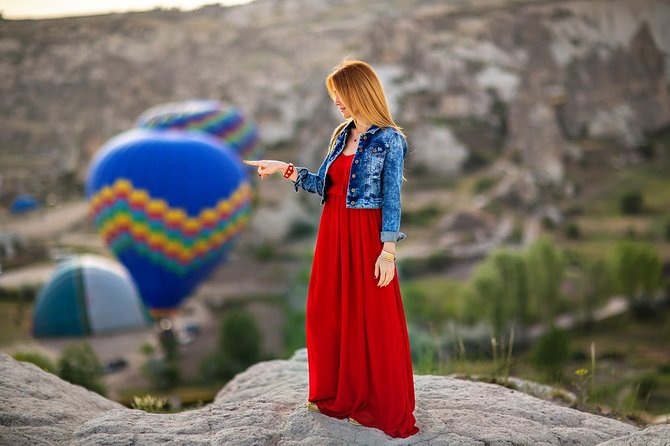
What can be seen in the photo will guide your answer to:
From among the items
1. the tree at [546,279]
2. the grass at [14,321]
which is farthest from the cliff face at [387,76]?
the grass at [14,321]

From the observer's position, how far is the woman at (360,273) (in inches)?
161

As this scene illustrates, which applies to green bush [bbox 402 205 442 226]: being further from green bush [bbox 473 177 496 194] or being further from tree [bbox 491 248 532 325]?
tree [bbox 491 248 532 325]

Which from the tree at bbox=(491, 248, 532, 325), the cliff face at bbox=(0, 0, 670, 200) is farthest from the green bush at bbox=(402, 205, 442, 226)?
the tree at bbox=(491, 248, 532, 325)

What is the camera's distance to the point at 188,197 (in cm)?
1947

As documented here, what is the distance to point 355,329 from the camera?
4.20 metres

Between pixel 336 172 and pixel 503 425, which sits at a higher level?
pixel 336 172

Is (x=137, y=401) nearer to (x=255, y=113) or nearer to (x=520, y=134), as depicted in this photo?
(x=520, y=134)

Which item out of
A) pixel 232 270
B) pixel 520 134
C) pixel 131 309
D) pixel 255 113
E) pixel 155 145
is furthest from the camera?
pixel 255 113

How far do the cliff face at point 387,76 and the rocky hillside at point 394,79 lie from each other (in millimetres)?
127

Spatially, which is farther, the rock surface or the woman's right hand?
the woman's right hand

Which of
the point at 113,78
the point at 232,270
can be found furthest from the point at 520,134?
the point at 113,78

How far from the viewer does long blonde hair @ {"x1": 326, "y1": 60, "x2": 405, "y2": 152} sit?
4078 millimetres

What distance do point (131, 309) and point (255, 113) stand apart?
31440mm

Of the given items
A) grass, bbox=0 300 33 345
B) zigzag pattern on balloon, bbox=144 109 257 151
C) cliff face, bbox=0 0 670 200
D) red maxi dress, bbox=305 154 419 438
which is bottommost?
grass, bbox=0 300 33 345
